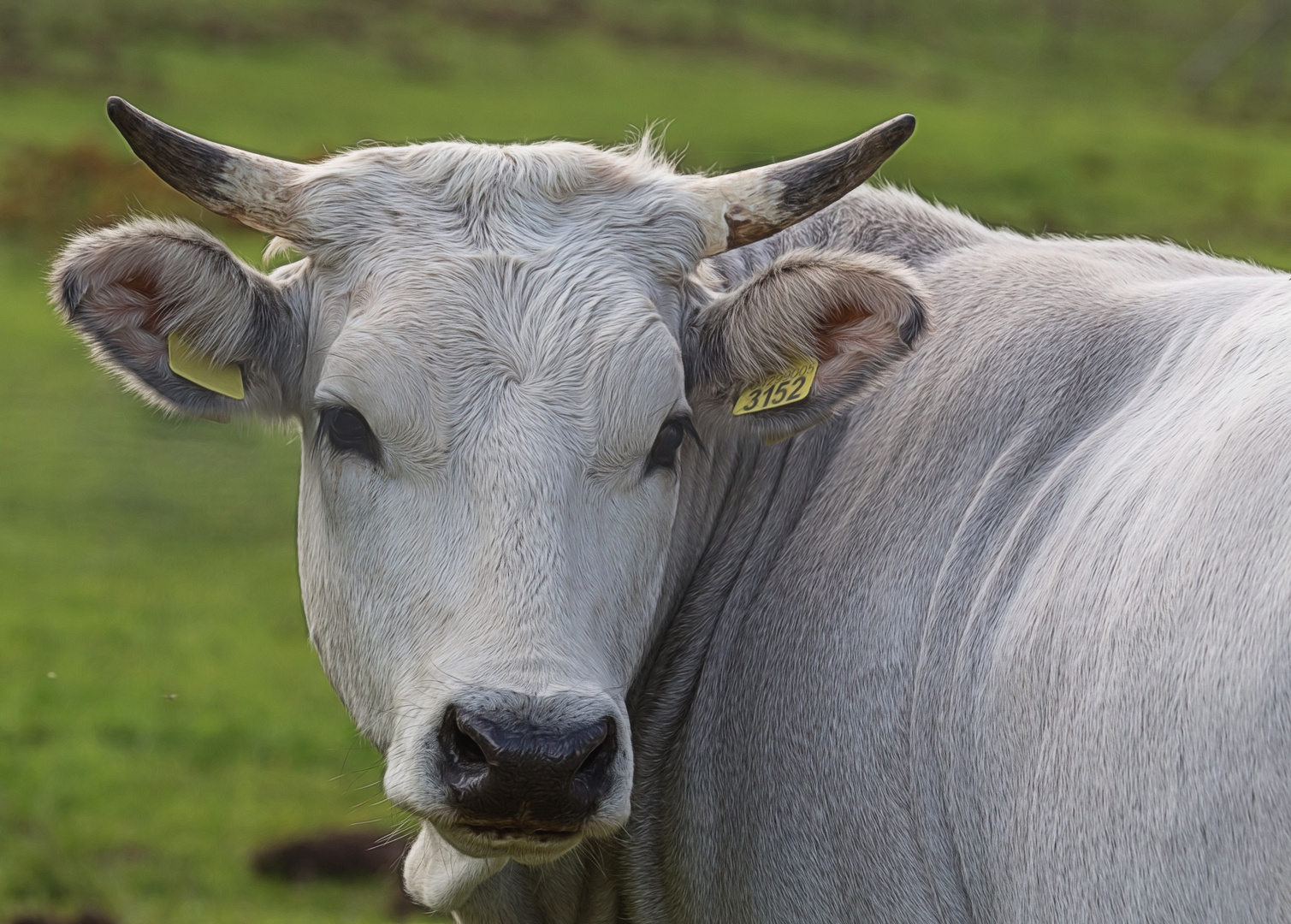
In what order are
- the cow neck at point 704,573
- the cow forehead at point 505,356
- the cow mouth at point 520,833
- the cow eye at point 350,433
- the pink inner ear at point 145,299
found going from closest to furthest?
1. the cow mouth at point 520,833
2. the cow forehead at point 505,356
3. the cow eye at point 350,433
4. the pink inner ear at point 145,299
5. the cow neck at point 704,573

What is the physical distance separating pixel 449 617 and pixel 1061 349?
1.49 metres

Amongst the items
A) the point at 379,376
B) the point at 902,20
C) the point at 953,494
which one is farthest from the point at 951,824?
the point at 902,20

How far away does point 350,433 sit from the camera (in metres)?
3.22

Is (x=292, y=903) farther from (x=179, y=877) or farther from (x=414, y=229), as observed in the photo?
(x=414, y=229)

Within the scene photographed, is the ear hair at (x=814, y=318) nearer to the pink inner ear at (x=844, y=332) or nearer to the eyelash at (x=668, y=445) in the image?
the pink inner ear at (x=844, y=332)

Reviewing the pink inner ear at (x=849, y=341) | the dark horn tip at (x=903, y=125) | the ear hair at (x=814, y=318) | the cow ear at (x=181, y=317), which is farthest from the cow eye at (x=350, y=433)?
the dark horn tip at (x=903, y=125)

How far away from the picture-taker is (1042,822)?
8.84ft

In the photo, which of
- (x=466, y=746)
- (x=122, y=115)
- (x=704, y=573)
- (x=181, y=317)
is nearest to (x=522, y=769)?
(x=466, y=746)

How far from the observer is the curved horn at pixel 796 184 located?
3.36 m

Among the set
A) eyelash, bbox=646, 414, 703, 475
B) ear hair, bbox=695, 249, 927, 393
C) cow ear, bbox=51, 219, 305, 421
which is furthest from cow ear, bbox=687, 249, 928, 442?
cow ear, bbox=51, 219, 305, 421

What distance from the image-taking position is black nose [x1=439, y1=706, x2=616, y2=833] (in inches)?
107

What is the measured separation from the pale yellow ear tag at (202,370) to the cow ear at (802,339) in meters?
1.09

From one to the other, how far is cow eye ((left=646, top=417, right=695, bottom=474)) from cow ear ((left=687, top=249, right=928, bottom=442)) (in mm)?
295

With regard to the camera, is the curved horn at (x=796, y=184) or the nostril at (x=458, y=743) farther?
the curved horn at (x=796, y=184)
